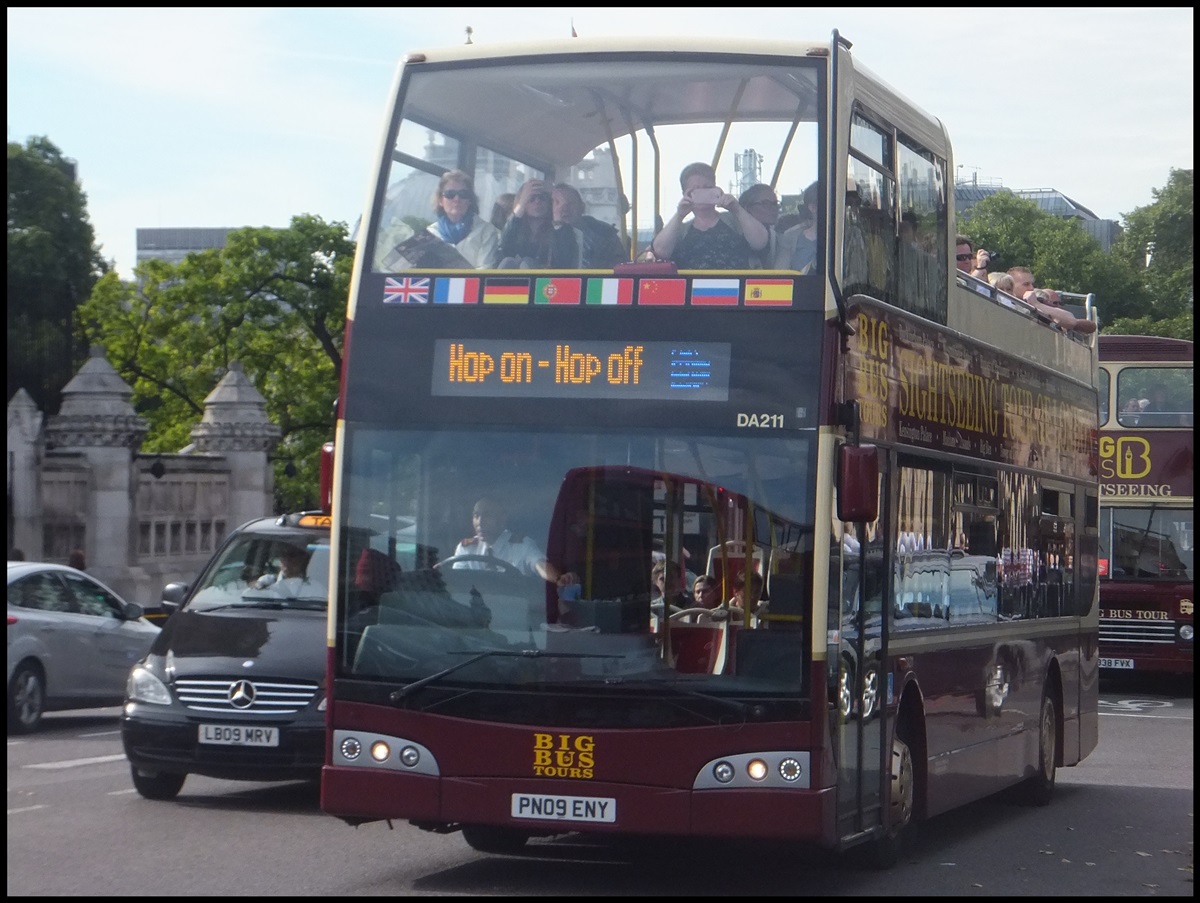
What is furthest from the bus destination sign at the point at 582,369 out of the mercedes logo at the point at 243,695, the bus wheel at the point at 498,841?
the mercedes logo at the point at 243,695

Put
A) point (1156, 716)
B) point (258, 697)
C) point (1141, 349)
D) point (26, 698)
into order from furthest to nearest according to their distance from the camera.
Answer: point (1141, 349), point (1156, 716), point (26, 698), point (258, 697)

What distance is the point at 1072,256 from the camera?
3410 inches

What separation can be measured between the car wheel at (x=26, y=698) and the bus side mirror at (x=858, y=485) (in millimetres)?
11340

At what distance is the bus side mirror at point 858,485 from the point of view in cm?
905

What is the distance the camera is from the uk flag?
9.66 m

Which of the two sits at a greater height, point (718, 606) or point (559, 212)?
point (559, 212)

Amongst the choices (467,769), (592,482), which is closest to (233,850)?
(467,769)

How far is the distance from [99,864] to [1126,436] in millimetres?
20409

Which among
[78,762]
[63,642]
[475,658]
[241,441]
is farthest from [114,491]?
[475,658]

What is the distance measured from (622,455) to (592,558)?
1.56 feet

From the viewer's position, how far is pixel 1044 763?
48.0ft

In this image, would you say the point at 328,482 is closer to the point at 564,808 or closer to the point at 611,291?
the point at 611,291

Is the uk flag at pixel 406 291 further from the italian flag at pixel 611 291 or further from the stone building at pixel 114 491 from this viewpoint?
the stone building at pixel 114 491

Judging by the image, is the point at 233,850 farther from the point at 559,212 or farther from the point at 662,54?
the point at 662,54
